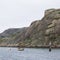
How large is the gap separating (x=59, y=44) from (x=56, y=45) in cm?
214

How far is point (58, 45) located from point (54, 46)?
3.38 metres

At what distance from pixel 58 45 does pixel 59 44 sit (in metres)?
1.90

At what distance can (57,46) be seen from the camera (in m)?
195

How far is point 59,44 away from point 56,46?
4.12 metres

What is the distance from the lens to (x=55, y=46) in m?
194

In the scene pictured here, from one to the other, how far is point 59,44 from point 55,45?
276cm

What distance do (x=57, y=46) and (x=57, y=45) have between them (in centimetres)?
293

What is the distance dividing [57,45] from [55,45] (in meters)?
1.31

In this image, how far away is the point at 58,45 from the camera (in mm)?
196750

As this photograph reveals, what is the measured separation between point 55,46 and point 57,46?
1.38 meters

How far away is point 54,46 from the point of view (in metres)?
195

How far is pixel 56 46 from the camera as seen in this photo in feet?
640

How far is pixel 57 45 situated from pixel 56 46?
2.82 m

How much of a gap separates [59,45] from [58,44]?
3.91m
